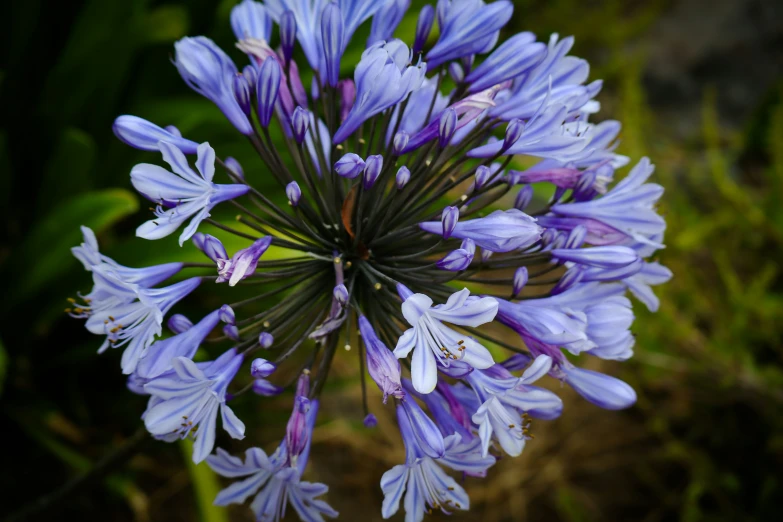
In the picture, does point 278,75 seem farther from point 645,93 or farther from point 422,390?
point 645,93

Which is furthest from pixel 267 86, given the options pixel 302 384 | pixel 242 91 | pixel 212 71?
pixel 302 384

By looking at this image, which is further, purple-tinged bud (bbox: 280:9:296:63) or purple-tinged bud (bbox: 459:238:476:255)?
purple-tinged bud (bbox: 280:9:296:63)

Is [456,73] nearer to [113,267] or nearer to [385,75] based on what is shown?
[385,75]

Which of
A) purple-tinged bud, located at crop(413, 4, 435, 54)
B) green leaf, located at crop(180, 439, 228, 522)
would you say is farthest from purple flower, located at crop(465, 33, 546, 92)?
green leaf, located at crop(180, 439, 228, 522)

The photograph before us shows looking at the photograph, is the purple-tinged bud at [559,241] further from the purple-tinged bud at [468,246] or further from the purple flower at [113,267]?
the purple flower at [113,267]

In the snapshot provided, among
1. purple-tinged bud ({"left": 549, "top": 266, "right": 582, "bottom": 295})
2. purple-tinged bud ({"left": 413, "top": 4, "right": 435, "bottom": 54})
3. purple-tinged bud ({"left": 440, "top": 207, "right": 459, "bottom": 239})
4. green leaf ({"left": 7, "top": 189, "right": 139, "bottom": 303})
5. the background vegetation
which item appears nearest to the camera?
purple-tinged bud ({"left": 440, "top": 207, "right": 459, "bottom": 239})

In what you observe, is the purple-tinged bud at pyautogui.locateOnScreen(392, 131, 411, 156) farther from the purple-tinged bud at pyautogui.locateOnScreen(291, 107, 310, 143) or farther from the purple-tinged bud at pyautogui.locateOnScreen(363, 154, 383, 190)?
the purple-tinged bud at pyautogui.locateOnScreen(291, 107, 310, 143)

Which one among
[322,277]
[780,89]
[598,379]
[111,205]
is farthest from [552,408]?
[780,89]
